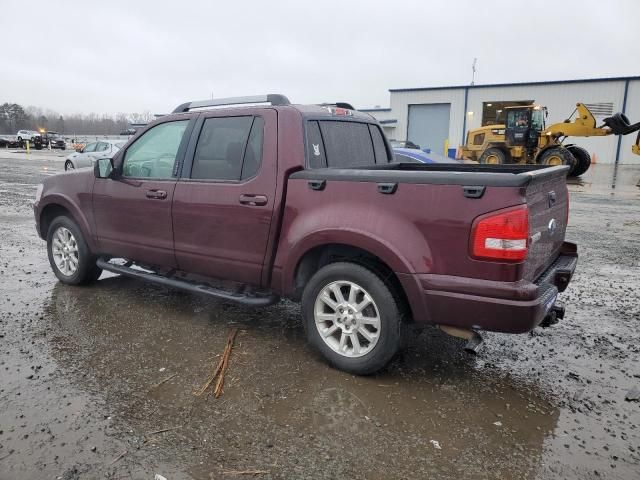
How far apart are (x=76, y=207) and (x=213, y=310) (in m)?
1.84

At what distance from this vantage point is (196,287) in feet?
14.2

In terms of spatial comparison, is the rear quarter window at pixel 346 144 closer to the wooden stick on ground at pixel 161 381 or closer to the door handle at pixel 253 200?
the door handle at pixel 253 200

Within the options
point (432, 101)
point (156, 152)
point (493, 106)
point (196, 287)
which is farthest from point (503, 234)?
point (432, 101)

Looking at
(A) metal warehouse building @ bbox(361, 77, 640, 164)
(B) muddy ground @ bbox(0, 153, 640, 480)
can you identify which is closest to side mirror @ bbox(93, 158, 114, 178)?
(B) muddy ground @ bbox(0, 153, 640, 480)

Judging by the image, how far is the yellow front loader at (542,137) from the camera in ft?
66.2

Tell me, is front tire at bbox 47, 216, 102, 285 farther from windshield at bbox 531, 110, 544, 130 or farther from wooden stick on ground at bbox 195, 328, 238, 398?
windshield at bbox 531, 110, 544, 130

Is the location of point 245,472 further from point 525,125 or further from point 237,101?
point 525,125

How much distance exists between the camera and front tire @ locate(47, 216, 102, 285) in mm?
5352

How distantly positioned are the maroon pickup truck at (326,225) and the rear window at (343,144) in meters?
0.01

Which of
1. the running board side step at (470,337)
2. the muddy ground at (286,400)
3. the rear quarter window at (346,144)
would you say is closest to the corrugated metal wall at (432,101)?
the muddy ground at (286,400)

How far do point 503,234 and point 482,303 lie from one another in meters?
0.43

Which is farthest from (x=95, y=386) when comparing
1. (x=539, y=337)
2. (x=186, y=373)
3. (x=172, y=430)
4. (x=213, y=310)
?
(x=539, y=337)

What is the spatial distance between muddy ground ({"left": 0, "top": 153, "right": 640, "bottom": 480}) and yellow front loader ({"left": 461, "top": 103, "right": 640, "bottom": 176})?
16827mm

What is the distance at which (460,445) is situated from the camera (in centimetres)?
282
